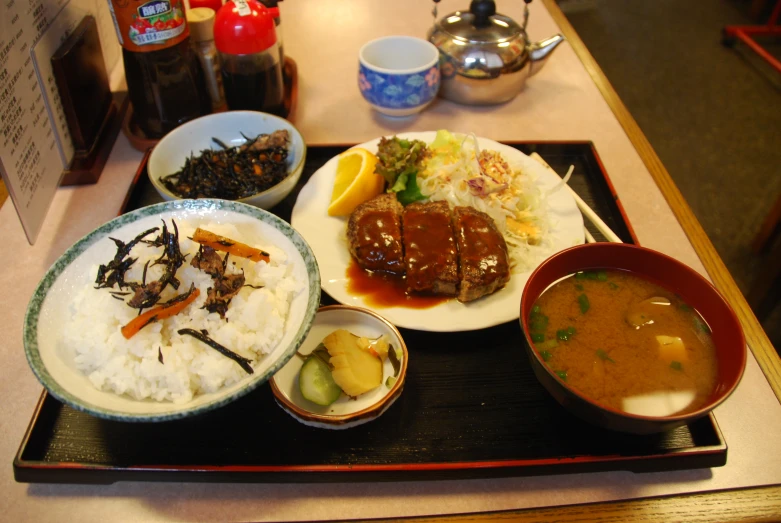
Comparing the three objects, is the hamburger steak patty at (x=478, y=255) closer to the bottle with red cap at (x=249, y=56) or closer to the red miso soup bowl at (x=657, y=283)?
the red miso soup bowl at (x=657, y=283)

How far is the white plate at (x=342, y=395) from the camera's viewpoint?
1533mm

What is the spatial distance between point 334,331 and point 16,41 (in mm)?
1675

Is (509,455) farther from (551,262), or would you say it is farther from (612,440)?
(551,262)

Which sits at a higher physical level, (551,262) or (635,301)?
(551,262)

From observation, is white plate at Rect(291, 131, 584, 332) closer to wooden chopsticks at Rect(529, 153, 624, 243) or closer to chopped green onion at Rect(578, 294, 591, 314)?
wooden chopsticks at Rect(529, 153, 624, 243)

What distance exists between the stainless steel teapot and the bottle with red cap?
90cm

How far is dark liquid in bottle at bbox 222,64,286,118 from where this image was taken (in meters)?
2.67

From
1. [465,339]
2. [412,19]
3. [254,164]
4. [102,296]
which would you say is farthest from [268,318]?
[412,19]

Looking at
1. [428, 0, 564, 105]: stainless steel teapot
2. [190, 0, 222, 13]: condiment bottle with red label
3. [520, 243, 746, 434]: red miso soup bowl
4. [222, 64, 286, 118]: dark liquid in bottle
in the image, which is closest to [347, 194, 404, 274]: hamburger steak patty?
[520, 243, 746, 434]: red miso soup bowl

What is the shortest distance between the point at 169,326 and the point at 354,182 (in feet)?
3.28

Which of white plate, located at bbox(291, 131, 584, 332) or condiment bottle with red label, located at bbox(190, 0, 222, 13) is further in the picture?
condiment bottle with red label, located at bbox(190, 0, 222, 13)

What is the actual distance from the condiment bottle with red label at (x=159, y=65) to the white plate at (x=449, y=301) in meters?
0.84


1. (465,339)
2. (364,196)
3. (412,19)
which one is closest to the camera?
(465,339)

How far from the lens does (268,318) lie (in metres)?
1.56
